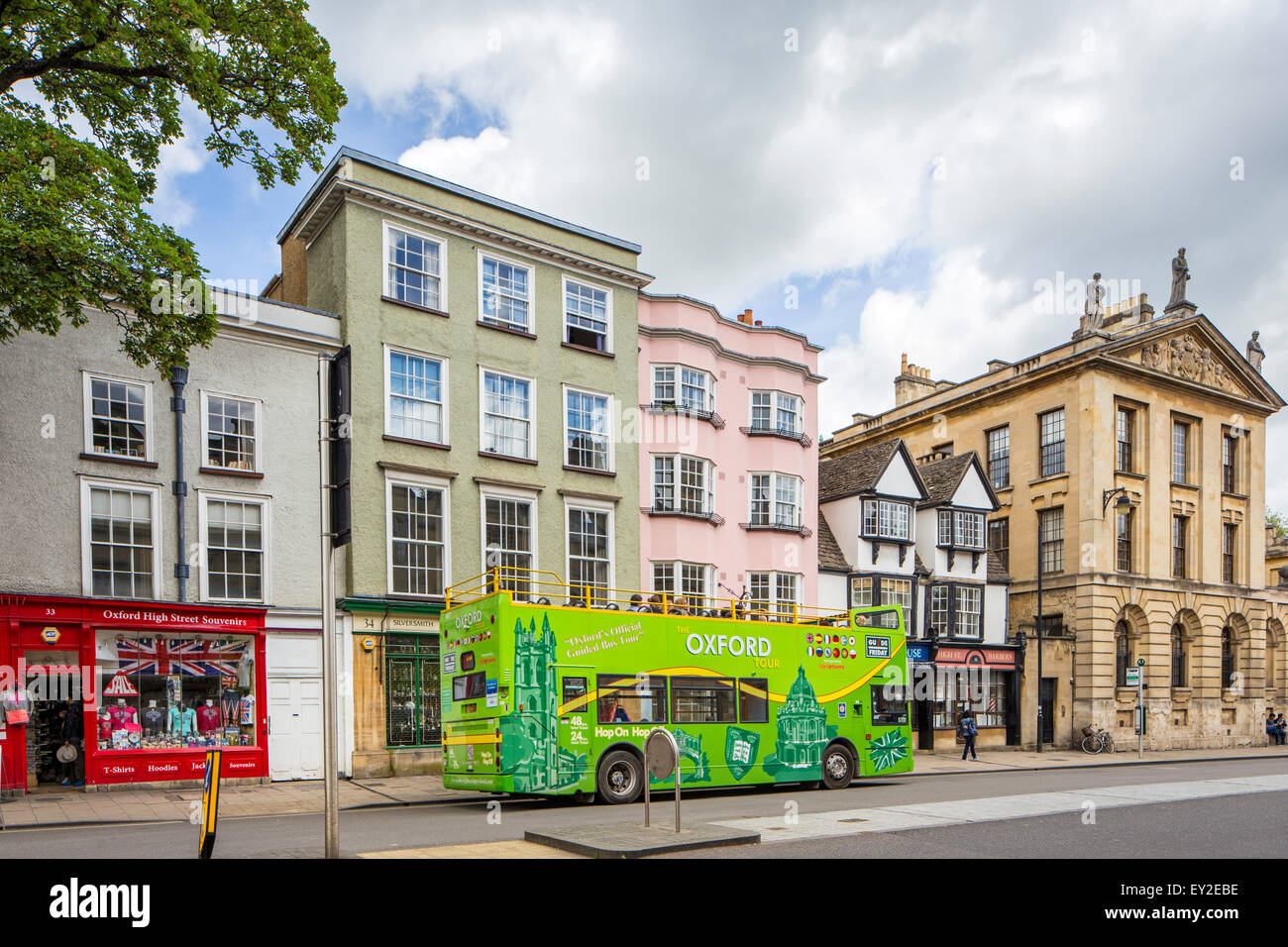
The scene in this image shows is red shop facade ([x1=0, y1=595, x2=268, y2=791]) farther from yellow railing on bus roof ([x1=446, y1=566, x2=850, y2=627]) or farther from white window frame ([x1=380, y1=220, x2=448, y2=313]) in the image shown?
white window frame ([x1=380, y1=220, x2=448, y2=313])

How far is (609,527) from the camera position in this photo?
Answer: 2630 centimetres

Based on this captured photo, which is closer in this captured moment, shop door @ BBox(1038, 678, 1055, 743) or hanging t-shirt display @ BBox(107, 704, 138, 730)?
hanging t-shirt display @ BBox(107, 704, 138, 730)

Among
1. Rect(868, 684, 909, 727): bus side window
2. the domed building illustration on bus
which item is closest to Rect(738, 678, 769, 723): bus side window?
the domed building illustration on bus

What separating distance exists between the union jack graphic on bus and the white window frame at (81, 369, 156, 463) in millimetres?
3552

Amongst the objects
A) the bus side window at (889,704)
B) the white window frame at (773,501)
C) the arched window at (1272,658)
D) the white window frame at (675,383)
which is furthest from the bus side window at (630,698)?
the arched window at (1272,658)

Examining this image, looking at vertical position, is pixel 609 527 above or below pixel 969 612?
above

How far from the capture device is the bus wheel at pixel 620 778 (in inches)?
647

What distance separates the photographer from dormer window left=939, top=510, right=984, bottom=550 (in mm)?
34438

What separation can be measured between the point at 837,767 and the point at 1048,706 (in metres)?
19.9

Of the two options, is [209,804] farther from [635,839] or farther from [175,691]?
[175,691]

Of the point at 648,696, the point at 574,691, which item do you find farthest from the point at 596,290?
the point at 574,691

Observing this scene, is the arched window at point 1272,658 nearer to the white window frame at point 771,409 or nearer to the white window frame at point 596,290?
the white window frame at point 771,409
